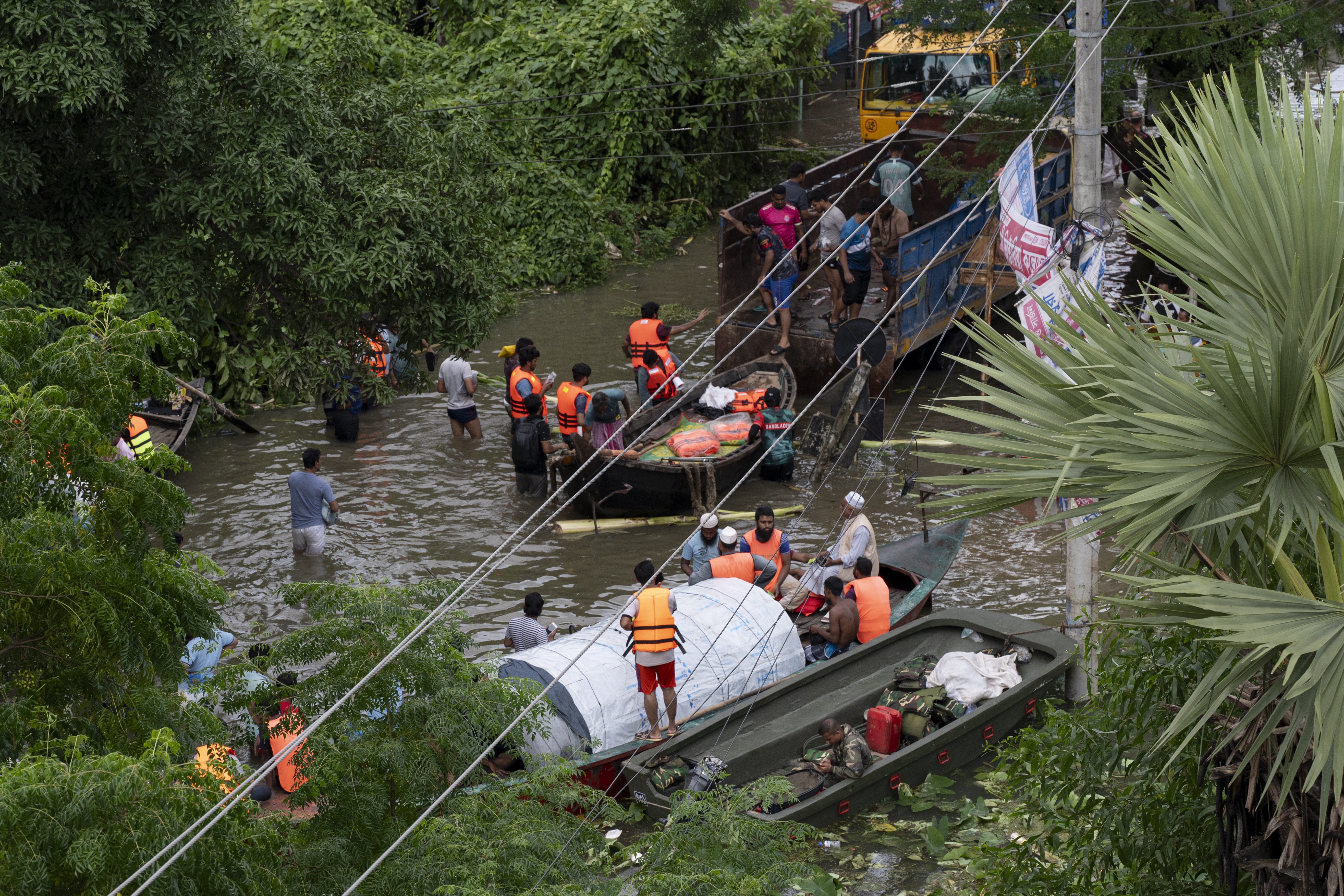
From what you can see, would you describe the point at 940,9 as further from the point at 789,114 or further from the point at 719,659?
the point at 789,114

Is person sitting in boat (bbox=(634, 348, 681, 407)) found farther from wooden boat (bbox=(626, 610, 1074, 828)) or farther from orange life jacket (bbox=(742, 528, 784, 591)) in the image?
wooden boat (bbox=(626, 610, 1074, 828))

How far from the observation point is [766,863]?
8.03 metres

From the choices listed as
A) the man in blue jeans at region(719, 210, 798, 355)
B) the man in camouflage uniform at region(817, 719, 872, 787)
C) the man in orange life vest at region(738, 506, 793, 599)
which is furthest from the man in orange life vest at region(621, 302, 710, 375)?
the man in camouflage uniform at region(817, 719, 872, 787)

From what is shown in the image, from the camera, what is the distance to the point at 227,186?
11781 mm

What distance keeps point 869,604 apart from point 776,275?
345 inches

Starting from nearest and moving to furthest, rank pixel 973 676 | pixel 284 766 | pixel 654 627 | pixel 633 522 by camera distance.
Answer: pixel 284 766 < pixel 654 627 < pixel 973 676 < pixel 633 522

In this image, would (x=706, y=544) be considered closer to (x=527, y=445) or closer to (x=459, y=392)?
(x=527, y=445)

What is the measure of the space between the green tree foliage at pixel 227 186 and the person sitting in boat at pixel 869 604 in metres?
4.68

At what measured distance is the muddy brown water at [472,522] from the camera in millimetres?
14508

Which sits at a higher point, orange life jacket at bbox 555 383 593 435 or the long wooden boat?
orange life jacket at bbox 555 383 593 435

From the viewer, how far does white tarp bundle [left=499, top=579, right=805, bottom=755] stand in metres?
10.7

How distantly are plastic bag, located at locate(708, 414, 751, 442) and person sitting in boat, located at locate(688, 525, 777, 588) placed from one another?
3.80 metres

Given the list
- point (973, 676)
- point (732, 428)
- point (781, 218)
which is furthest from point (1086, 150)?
point (781, 218)

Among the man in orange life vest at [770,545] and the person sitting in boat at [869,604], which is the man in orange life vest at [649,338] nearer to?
the man in orange life vest at [770,545]
